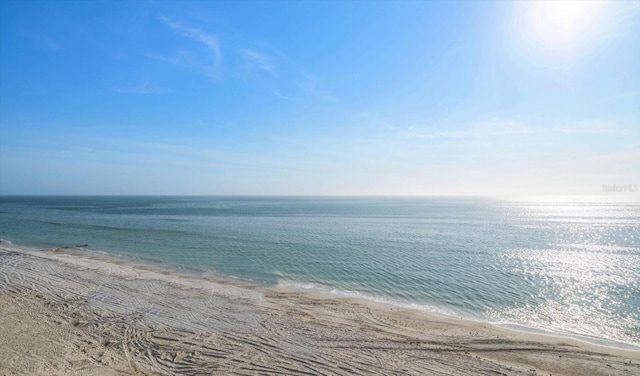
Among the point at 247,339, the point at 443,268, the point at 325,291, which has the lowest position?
the point at 325,291

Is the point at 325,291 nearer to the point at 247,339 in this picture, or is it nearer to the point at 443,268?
the point at 247,339

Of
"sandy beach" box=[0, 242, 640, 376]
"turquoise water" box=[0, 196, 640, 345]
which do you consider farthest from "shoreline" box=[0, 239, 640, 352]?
"sandy beach" box=[0, 242, 640, 376]

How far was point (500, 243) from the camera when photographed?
41.3 m

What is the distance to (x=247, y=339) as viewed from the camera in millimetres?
11523

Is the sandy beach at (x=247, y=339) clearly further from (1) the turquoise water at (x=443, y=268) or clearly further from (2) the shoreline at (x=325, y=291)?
(1) the turquoise water at (x=443, y=268)

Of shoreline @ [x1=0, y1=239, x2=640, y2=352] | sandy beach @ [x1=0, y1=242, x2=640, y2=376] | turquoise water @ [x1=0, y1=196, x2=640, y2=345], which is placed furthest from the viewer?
turquoise water @ [x1=0, y1=196, x2=640, y2=345]

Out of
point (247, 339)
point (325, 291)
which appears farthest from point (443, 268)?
point (247, 339)

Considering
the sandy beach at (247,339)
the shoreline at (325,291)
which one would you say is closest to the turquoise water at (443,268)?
the shoreline at (325,291)

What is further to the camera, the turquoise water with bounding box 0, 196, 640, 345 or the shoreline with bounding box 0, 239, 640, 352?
the turquoise water with bounding box 0, 196, 640, 345

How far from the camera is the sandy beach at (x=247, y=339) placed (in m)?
9.75

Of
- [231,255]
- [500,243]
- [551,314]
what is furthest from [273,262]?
[500,243]

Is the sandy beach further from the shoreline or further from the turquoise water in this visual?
the turquoise water

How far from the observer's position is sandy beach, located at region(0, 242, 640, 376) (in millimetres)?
9750

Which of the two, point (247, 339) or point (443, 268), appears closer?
point (247, 339)
